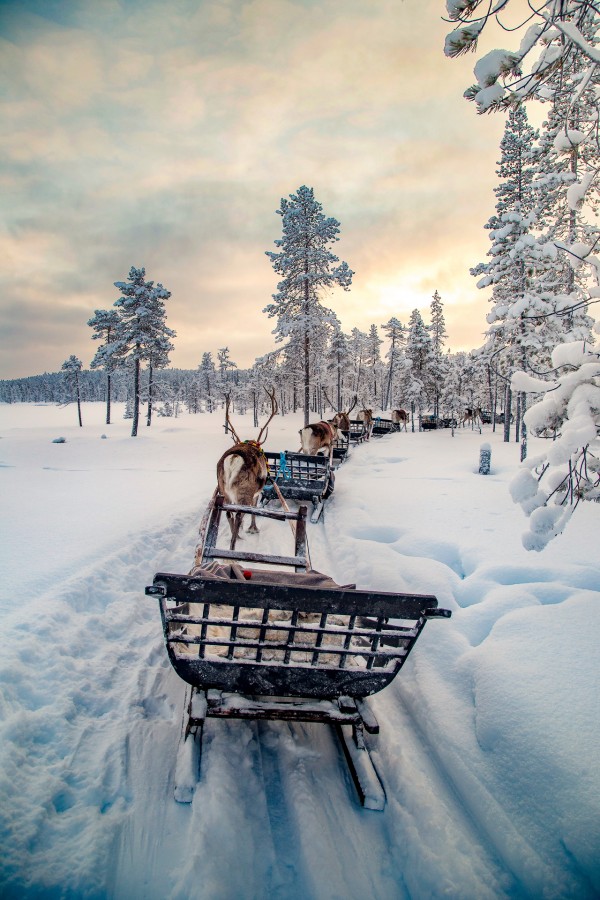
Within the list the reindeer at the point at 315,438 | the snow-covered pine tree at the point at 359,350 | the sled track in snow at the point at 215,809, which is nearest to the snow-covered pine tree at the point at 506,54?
the sled track in snow at the point at 215,809

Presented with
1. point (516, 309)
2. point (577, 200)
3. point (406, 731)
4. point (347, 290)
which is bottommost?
point (406, 731)

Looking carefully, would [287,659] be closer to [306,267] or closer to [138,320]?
[306,267]

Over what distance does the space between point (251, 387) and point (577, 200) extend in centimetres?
5116

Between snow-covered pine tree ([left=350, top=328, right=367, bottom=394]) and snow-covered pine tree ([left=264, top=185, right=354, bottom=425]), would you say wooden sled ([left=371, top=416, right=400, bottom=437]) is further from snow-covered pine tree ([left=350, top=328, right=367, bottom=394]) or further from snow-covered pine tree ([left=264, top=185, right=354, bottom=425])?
snow-covered pine tree ([left=350, top=328, right=367, bottom=394])

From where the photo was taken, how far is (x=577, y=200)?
9.04 feet

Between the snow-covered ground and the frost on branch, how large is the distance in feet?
4.49

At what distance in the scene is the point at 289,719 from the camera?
245 cm

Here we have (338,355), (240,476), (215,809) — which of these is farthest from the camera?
(338,355)

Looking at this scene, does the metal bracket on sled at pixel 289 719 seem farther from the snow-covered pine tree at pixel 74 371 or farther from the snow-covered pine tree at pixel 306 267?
the snow-covered pine tree at pixel 74 371

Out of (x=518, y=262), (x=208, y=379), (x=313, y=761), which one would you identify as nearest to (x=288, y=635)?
(x=313, y=761)

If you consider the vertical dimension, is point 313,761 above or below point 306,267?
below

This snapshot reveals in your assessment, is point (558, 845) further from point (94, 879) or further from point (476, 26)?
point (476, 26)

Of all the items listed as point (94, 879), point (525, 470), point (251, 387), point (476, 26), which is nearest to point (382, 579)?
point (525, 470)

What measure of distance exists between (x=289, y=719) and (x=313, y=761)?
400 millimetres
